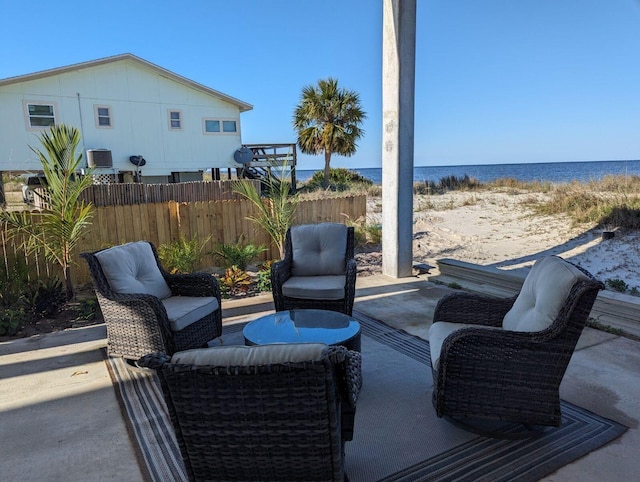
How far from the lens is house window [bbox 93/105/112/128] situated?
13.3m

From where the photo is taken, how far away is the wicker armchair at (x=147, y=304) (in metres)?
2.94

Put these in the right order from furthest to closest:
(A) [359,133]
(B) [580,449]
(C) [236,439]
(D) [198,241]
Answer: (A) [359,133] → (D) [198,241] → (B) [580,449] → (C) [236,439]

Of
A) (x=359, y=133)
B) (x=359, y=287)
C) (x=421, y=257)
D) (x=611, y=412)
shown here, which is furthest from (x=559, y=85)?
(x=611, y=412)

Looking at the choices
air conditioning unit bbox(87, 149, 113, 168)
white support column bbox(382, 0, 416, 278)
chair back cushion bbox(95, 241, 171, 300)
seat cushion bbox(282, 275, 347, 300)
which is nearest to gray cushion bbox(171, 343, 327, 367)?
chair back cushion bbox(95, 241, 171, 300)

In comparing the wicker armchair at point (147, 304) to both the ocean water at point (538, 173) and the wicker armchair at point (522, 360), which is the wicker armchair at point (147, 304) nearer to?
the wicker armchair at point (522, 360)

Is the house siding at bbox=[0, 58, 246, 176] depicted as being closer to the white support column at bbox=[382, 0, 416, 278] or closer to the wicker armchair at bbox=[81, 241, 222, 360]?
the wicker armchair at bbox=[81, 241, 222, 360]

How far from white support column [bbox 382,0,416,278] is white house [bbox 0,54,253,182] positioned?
32.4ft

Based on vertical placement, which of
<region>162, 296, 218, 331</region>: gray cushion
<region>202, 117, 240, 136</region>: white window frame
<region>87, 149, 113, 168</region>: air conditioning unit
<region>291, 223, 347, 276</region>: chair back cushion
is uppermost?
<region>202, 117, 240, 136</region>: white window frame

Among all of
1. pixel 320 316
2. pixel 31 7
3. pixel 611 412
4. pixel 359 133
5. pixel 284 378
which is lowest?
pixel 611 412

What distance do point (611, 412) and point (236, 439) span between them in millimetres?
2153

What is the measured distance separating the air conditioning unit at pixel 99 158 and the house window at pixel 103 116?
1374 mm

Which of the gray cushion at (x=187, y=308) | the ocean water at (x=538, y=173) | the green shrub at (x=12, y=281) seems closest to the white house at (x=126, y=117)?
the green shrub at (x=12, y=281)

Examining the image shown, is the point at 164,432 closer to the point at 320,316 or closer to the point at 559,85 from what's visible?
the point at 320,316

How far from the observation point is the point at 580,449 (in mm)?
2027
